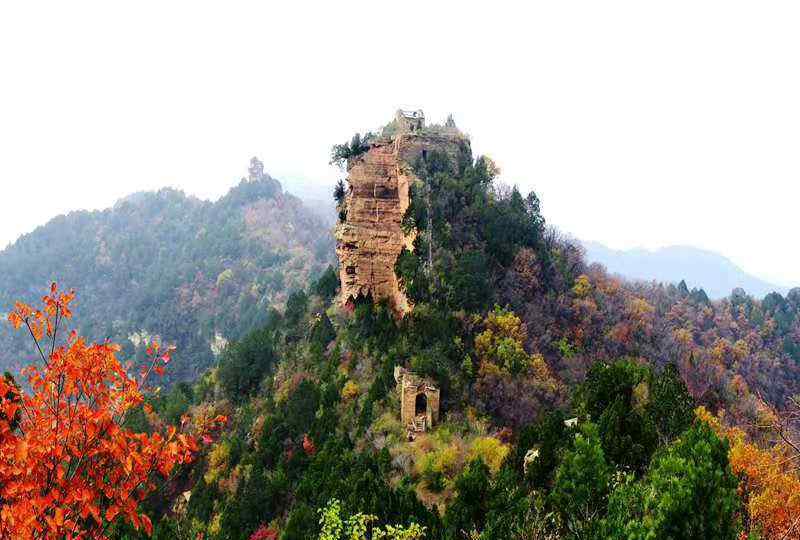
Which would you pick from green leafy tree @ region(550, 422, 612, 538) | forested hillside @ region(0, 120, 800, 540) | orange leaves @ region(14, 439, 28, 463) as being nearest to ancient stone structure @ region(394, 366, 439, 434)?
forested hillside @ region(0, 120, 800, 540)

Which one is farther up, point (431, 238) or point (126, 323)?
point (431, 238)

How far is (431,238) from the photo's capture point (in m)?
34.4

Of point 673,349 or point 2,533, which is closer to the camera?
point 2,533

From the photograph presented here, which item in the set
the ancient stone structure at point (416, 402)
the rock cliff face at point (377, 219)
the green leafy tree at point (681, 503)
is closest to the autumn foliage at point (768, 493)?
the green leafy tree at point (681, 503)

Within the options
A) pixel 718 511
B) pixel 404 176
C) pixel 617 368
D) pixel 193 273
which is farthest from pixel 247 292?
pixel 718 511

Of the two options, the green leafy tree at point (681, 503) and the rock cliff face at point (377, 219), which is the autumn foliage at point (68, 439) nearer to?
the green leafy tree at point (681, 503)

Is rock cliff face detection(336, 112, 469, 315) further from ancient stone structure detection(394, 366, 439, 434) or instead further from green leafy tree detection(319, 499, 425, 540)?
green leafy tree detection(319, 499, 425, 540)

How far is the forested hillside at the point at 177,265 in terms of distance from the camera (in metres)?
111

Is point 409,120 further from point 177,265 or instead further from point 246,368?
point 177,265

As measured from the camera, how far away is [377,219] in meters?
37.4

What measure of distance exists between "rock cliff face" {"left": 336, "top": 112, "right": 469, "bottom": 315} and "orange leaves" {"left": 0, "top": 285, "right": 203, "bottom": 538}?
90.8 ft

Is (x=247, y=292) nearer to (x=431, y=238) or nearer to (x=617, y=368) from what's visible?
(x=431, y=238)

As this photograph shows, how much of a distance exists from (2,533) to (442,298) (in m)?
26.1

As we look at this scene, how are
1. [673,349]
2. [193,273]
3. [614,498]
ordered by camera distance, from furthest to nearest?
1. [193,273]
2. [673,349]
3. [614,498]
